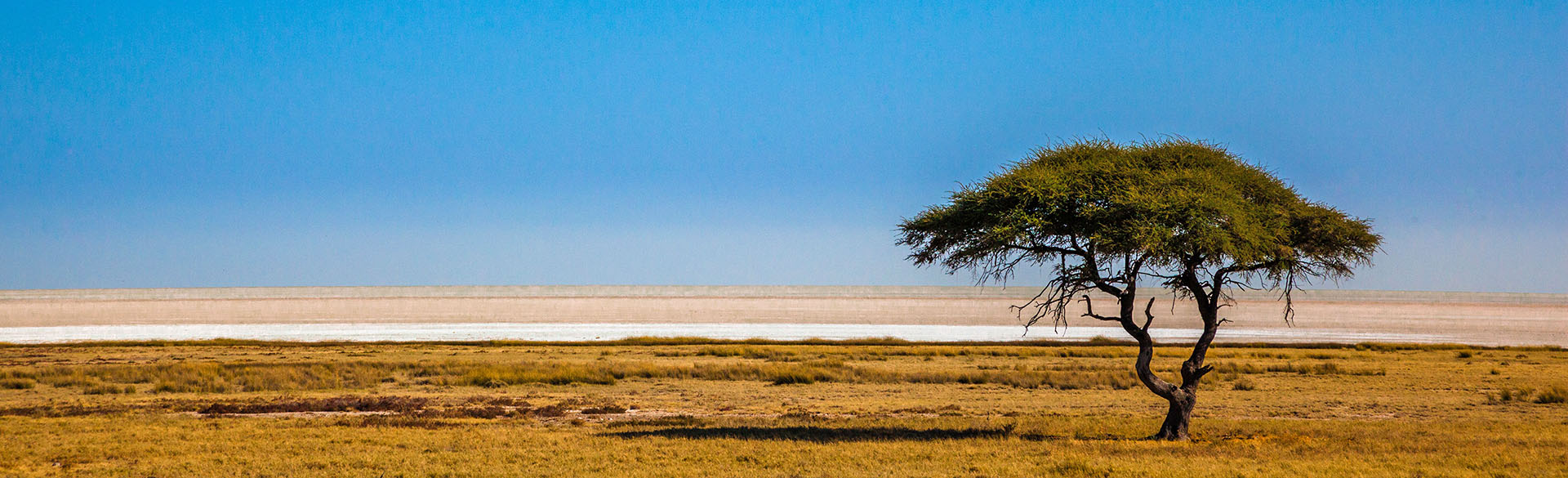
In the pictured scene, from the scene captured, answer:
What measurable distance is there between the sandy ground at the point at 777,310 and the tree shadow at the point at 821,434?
212ft

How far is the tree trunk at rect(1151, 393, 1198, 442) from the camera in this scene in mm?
17312

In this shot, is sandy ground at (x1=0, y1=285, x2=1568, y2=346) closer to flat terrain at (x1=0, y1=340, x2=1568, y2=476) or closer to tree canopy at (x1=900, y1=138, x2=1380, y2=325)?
flat terrain at (x1=0, y1=340, x2=1568, y2=476)

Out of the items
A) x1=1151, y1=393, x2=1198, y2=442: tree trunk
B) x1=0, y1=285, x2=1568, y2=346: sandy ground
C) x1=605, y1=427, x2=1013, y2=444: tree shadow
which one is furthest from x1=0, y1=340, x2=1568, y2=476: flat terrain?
x1=0, y1=285, x2=1568, y2=346: sandy ground

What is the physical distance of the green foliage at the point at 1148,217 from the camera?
53.2 ft

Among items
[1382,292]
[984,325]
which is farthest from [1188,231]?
[1382,292]

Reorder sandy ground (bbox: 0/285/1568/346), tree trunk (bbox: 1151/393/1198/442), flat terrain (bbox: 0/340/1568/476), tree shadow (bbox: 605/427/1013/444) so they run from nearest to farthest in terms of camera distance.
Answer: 1. flat terrain (bbox: 0/340/1568/476)
2. tree trunk (bbox: 1151/393/1198/442)
3. tree shadow (bbox: 605/427/1013/444)
4. sandy ground (bbox: 0/285/1568/346)

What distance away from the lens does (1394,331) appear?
75562mm

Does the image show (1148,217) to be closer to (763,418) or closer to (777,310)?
(763,418)

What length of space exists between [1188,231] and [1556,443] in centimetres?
730

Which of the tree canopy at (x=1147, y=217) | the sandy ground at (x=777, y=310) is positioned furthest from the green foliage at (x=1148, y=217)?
the sandy ground at (x=777, y=310)

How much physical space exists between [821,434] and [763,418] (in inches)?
151

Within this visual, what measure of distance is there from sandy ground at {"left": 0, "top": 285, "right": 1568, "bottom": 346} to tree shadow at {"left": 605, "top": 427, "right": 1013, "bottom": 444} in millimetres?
→ 64545

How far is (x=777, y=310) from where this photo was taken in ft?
316

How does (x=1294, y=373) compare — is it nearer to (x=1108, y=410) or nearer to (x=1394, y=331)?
(x=1108, y=410)
